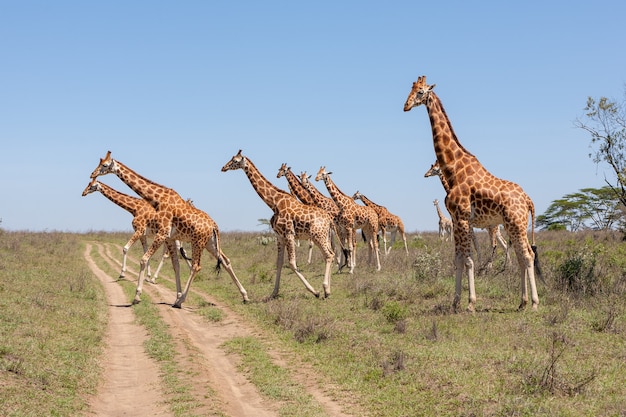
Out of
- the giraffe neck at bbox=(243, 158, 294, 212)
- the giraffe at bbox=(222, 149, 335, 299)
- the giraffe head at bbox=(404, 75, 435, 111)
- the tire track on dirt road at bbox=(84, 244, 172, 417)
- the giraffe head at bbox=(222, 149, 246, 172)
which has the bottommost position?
the tire track on dirt road at bbox=(84, 244, 172, 417)

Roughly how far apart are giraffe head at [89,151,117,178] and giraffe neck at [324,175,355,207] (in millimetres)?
7750

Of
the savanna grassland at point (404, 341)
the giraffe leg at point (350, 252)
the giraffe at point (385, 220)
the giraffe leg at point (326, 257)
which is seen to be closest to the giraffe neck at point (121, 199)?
the savanna grassland at point (404, 341)

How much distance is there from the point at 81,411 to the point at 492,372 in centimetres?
521

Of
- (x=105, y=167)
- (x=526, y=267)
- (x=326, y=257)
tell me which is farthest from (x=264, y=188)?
(x=526, y=267)

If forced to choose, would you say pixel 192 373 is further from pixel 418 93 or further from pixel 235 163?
pixel 235 163

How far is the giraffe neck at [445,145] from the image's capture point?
13688 millimetres

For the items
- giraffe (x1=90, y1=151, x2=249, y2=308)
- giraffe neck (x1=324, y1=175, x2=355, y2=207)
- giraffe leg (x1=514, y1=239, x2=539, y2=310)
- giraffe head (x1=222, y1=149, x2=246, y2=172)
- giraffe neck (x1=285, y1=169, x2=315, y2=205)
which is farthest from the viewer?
giraffe neck (x1=324, y1=175, x2=355, y2=207)

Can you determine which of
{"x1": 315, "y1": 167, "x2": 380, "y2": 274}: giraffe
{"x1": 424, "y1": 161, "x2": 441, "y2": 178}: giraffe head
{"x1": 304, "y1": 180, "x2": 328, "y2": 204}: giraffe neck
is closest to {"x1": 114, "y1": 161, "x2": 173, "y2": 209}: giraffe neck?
{"x1": 304, "y1": 180, "x2": 328, "y2": 204}: giraffe neck

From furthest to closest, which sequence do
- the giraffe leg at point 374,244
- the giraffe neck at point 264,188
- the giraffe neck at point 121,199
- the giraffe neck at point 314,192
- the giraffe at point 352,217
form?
1. the giraffe at point 352,217
2. the giraffe leg at point 374,244
3. the giraffe neck at point 314,192
4. the giraffe neck at point 121,199
5. the giraffe neck at point 264,188

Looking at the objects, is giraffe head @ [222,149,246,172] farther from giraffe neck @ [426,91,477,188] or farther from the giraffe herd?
giraffe neck @ [426,91,477,188]

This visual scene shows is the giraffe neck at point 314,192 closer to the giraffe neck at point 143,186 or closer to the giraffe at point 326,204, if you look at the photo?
the giraffe at point 326,204

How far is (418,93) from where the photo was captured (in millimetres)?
13945

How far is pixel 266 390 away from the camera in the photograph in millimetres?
8758

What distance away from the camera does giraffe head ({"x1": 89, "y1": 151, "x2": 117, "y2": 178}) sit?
1722cm
